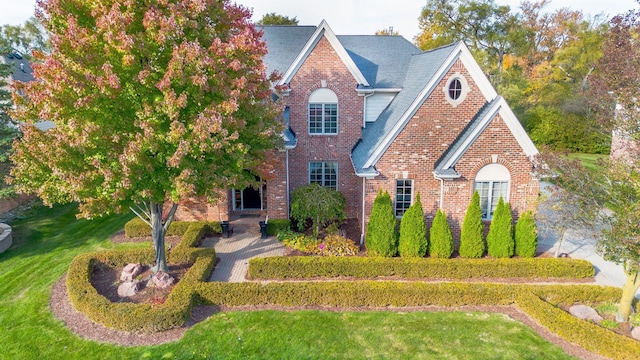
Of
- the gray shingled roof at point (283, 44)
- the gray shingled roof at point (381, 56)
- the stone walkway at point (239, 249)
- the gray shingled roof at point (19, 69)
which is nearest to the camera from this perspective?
the stone walkway at point (239, 249)

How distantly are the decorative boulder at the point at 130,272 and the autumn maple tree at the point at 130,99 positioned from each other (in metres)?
2.94

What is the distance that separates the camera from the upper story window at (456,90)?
1523cm

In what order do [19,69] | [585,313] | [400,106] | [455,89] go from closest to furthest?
1. [585,313]
2. [455,89]
3. [400,106]
4. [19,69]

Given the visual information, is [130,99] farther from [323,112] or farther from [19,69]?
[19,69]

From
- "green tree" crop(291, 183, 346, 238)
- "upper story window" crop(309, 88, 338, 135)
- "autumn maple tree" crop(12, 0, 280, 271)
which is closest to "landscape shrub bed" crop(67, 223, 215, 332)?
"autumn maple tree" crop(12, 0, 280, 271)

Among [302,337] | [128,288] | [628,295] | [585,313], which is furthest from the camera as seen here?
[128,288]

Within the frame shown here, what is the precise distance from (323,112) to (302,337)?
10956mm

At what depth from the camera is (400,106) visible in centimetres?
1717

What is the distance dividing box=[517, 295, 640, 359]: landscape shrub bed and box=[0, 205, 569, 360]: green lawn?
588 mm

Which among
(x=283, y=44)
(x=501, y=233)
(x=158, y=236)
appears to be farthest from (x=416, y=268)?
(x=283, y=44)

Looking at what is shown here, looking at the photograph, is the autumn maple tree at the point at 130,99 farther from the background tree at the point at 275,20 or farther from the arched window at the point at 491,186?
the background tree at the point at 275,20

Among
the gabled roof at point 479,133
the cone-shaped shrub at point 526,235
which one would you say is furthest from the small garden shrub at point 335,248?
the cone-shaped shrub at point 526,235

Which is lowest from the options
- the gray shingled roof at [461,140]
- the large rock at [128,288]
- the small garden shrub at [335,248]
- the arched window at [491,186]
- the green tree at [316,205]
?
the large rock at [128,288]

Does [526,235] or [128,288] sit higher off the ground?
[526,235]
